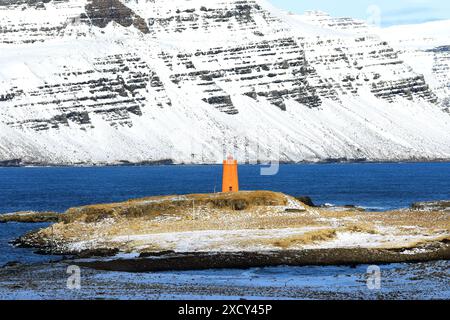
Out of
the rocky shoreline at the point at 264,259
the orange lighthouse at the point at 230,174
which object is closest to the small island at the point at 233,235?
the rocky shoreline at the point at 264,259

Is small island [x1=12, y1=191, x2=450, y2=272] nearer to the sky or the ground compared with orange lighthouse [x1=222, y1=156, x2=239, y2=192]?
nearer to the ground

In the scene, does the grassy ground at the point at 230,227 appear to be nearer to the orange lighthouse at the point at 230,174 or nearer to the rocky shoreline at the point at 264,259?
the rocky shoreline at the point at 264,259

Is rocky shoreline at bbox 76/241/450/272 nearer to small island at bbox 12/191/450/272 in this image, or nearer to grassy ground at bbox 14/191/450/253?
small island at bbox 12/191/450/272

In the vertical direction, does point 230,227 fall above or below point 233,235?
above

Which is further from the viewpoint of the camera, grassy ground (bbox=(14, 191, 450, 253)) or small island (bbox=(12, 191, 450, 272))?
grassy ground (bbox=(14, 191, 450, 253))

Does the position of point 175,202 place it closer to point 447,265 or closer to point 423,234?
point 423,234

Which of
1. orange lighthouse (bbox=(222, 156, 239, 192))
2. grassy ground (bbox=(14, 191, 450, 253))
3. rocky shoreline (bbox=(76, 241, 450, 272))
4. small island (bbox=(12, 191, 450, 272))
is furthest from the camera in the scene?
orange lighthouse (bbox=(222, 156, 239, 192))

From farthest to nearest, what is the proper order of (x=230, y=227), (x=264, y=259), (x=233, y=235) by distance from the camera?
(x=230, y=227)
(x=233, y=235)
(x=264, y=259)

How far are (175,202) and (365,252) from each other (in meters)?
24.8

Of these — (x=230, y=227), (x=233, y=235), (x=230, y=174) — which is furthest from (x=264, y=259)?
(x=230, y=174)

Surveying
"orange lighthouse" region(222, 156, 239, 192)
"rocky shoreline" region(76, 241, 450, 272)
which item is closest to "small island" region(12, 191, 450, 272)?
"rocky shoreline" region(76, 241, 450, 272)

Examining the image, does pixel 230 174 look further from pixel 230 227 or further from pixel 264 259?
pixel 264 259

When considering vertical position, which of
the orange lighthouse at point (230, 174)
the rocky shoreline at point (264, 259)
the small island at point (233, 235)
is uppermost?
the orange lighthouse at point (230, 174)

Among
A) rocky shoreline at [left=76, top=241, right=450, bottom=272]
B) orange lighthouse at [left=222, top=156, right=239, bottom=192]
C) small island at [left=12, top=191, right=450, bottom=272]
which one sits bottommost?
rocky shoreline at [left=76, top=241, right=450, bottom=272]
